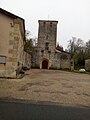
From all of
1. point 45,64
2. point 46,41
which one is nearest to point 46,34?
point 46,41

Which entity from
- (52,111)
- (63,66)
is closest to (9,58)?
(52,111)

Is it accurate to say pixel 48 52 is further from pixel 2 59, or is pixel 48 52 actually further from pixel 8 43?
pixel 2 59

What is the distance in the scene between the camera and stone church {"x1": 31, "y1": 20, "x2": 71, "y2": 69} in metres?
52.8

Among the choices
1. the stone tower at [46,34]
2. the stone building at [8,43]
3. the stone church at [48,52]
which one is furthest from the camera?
the stone tower at [46,34]

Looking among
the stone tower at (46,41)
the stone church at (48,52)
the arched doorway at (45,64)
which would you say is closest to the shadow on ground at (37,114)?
the stone church at (48,52)

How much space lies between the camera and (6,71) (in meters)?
18.7

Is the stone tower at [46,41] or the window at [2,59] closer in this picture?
the window at [2,59]

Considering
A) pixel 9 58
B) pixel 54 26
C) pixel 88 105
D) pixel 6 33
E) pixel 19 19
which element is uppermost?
pixel 54 26

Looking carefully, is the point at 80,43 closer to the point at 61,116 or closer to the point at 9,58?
the point at 9,58

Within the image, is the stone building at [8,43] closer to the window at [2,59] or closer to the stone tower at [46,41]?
the window at [2,59]

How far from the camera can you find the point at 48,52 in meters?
53.7

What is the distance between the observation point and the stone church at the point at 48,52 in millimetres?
52750

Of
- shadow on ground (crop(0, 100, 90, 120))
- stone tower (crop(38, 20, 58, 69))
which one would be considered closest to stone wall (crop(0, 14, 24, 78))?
shadow on ground (crop(0, 100, 90, 120))

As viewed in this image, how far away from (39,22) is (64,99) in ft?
149
